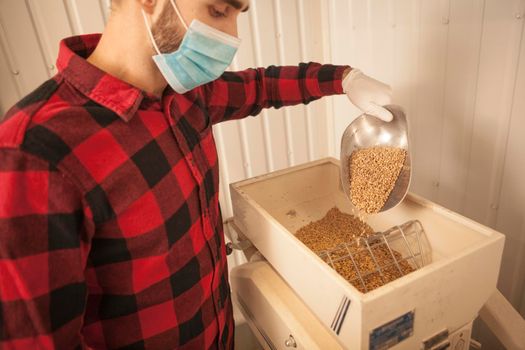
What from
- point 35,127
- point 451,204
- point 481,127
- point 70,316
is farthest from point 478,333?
point 35,127

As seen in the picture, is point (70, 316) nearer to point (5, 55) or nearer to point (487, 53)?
point (5, 55)

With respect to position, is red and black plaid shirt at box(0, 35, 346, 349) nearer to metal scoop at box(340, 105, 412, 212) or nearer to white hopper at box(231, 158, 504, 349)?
white hopper at box(231, 158, 504, 349)

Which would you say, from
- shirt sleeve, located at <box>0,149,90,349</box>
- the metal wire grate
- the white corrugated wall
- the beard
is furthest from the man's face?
the white corrugated wall

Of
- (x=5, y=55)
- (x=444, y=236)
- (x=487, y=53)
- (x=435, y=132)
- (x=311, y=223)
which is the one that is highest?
(x=5, y=55)

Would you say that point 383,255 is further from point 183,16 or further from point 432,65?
point 183,16

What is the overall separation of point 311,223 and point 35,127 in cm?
92

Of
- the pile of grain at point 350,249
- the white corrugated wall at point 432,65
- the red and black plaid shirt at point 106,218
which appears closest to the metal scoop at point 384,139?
the pile of grain at point 350,249

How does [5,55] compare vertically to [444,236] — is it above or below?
above

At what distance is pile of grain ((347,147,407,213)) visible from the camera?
3.05ft

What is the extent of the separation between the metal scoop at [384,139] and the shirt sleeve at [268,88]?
143 millimetres

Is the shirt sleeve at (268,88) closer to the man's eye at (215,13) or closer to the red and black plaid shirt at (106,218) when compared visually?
the red and black plaid shirt at (106,218)

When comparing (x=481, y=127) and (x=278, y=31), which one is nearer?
(x=481, y=127)

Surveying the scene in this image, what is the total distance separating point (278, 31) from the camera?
1549 mm

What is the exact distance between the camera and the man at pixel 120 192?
1.68ft
